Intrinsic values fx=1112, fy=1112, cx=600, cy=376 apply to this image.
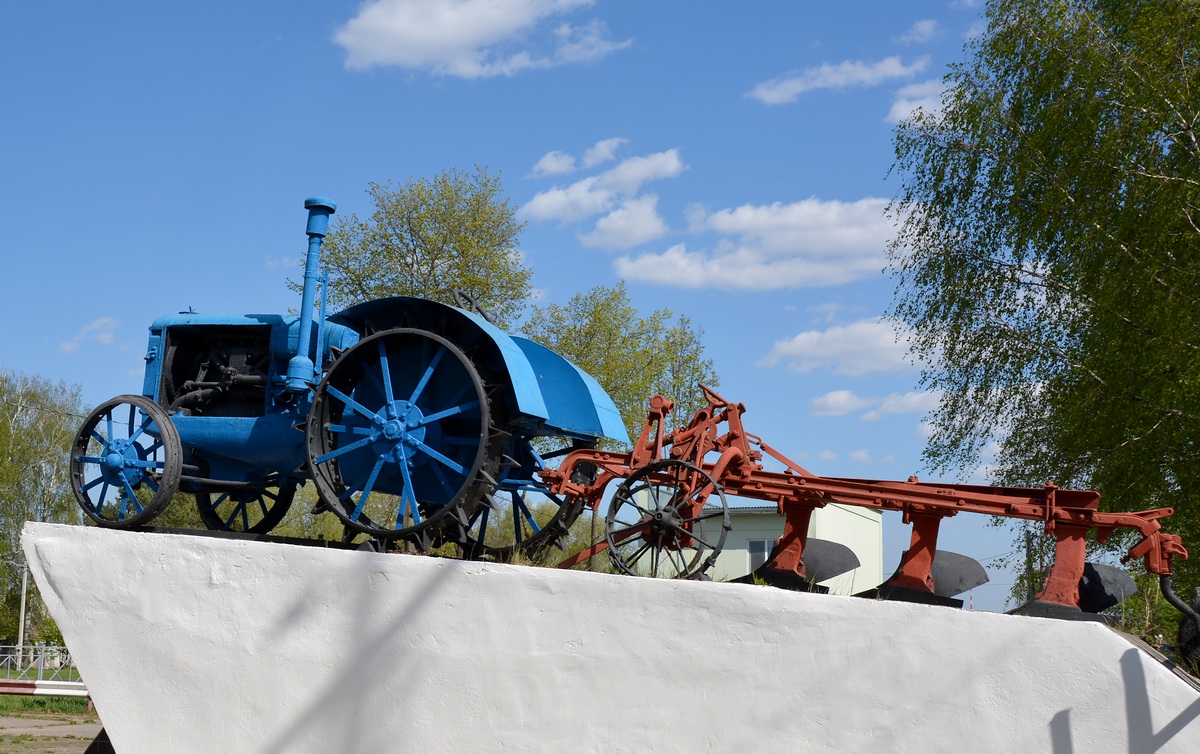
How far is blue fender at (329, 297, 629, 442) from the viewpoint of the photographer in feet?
23.7

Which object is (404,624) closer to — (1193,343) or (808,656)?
(808,656)

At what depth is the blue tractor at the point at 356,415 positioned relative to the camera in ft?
23.7

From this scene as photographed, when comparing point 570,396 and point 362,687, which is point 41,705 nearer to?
point 570,396

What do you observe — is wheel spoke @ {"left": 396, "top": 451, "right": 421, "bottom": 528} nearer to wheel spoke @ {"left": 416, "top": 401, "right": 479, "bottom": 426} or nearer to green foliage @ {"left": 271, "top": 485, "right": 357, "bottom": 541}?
wheel spoke @ {"left": 416, "top": 401, "right": 479, "bottom": 426}

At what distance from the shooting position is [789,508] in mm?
7344

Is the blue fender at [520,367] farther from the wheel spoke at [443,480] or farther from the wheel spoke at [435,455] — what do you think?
the wheel spoke at [443,480]

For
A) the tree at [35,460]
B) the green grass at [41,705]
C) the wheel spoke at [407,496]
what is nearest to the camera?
the wheel spoke at [407,496]

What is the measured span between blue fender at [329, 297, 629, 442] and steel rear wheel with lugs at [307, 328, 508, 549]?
0.17 metres

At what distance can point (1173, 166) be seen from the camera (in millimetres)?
13398

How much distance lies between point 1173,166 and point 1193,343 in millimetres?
2413

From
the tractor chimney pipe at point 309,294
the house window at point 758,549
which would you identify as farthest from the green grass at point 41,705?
the house window at point 758,549

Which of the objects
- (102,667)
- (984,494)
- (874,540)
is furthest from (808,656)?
(874,540)

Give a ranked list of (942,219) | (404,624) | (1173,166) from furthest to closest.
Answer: (942,219), (1173,166), (404,624)

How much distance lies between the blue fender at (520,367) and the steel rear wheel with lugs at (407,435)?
174 millimetres
